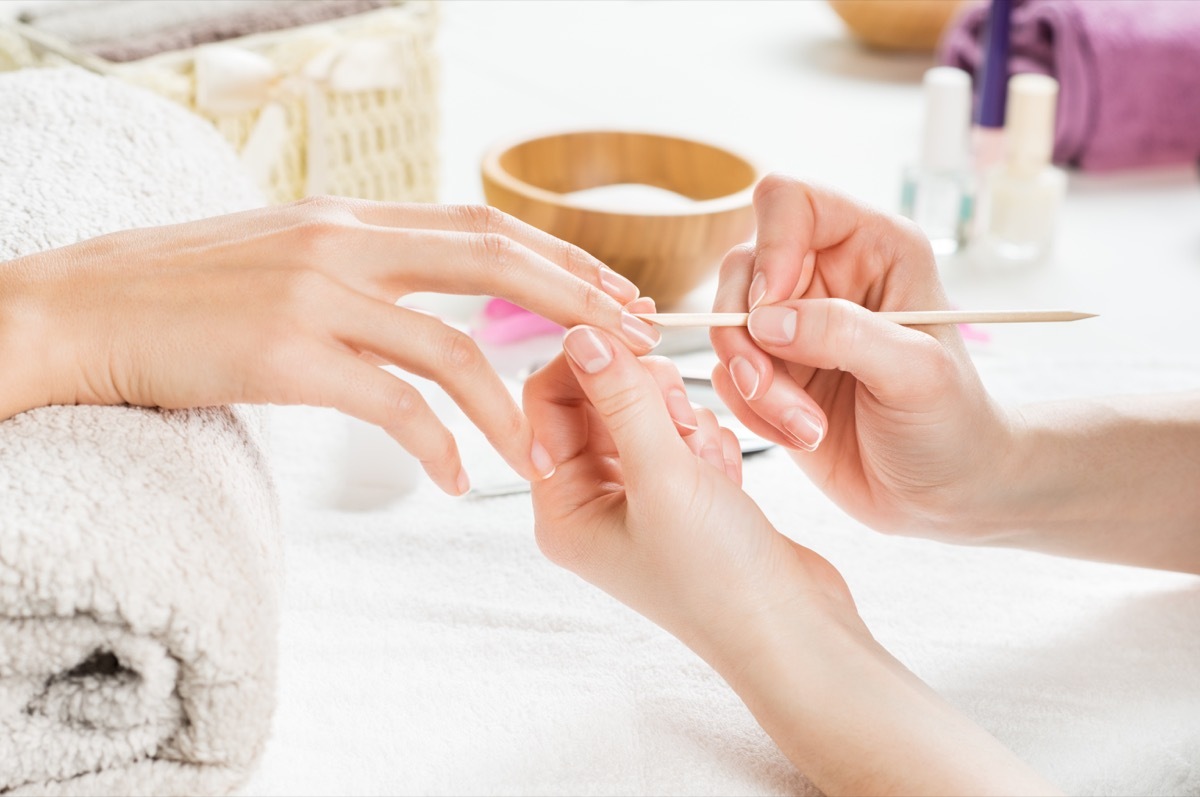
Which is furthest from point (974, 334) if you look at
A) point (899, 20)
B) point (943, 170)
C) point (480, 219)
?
point (899, 20)

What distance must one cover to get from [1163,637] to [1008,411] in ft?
0.50

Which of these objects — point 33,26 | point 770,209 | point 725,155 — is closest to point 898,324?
point 770,209

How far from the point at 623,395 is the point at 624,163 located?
57cm

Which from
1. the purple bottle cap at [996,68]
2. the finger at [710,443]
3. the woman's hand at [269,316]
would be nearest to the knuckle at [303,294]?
the woman's hand at [269,316]

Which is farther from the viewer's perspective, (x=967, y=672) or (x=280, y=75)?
(x=280, y=75)

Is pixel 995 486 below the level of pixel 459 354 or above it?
below

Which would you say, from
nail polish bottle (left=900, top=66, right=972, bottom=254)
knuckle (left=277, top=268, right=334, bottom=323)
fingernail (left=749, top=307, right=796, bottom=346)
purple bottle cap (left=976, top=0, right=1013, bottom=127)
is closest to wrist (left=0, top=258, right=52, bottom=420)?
knuckle (left=277, top=268, right=334, bottom=323)

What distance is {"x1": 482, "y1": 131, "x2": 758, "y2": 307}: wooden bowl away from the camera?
3.21 ft

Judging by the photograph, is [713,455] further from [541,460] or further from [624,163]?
[624,163]

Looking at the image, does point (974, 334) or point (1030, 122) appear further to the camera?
point (1030, 122)

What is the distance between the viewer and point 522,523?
0.78m

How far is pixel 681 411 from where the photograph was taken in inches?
26.0

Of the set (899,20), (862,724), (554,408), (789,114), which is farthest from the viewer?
(899,20)

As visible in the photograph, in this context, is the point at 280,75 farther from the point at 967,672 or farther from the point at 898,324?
the point at 967,672
